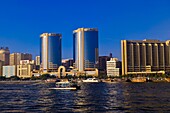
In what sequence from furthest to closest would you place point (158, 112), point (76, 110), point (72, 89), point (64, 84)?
1. point (64, 84)
2. point (72, 89)
3. point (76, 110)
4. point (158, 112)

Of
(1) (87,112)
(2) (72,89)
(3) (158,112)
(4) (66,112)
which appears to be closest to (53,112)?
(4) (66,112)

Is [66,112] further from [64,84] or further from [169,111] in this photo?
[64,84]

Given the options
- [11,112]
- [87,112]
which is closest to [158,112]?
[87,112]

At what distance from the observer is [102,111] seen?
142ft

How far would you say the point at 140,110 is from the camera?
4375cm

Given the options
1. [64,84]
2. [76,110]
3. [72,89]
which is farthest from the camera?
[64,84]

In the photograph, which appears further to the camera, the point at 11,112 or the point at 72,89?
the point at 72,89

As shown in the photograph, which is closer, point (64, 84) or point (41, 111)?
point (41, 111)

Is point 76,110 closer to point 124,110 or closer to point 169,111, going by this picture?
point 124,110

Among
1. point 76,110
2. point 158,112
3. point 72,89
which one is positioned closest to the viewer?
point 158,112

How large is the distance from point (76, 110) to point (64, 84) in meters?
58.3

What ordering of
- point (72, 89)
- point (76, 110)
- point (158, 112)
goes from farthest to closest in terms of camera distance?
1. point (72, 89)
2. point (76, 110)
3. point (158, 112)

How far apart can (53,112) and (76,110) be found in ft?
11.1

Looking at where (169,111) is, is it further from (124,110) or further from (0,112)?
(0,112)
